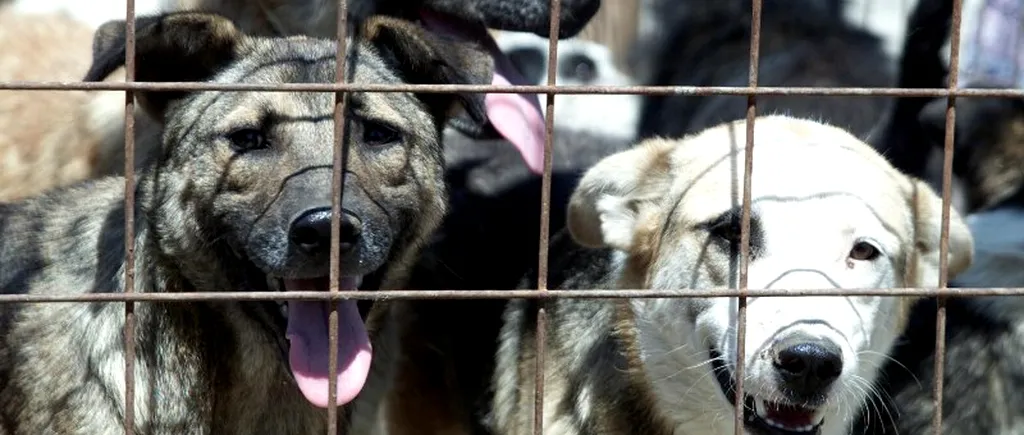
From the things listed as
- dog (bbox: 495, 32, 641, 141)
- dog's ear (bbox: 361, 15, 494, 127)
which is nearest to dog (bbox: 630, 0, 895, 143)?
dog (bbox: 495, 32, 641, 141)

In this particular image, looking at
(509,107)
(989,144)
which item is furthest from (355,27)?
(989,144)

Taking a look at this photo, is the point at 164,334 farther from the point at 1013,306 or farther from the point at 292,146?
the point at 1013,306

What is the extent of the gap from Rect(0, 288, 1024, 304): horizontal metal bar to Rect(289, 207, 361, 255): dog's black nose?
0.85 ft

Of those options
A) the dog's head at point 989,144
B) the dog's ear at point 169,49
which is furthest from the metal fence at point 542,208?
the dog's head at point 989,144

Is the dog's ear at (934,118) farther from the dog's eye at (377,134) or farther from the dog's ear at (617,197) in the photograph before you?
the dog's eye at (377,134)

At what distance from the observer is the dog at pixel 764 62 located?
5.52 meters

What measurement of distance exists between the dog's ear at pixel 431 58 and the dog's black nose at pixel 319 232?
0.53 meters

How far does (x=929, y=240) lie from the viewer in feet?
11.8

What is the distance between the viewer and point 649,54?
20.8 ft

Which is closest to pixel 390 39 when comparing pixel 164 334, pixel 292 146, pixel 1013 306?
pixel 292 146

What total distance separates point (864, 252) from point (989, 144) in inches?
75.0

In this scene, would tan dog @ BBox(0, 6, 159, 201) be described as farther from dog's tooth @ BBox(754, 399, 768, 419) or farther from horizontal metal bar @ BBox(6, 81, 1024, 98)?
dog's tooth @ BBox(754, 399, 768, 419)

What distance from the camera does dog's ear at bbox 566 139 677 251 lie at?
3635mm

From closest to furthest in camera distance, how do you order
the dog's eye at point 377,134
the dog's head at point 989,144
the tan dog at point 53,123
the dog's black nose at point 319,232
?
the dog's black nose at point 319,232 < the dog's eye at point 377,134 < the tan dog at point 53,123 < the dog's head at point 989,144
